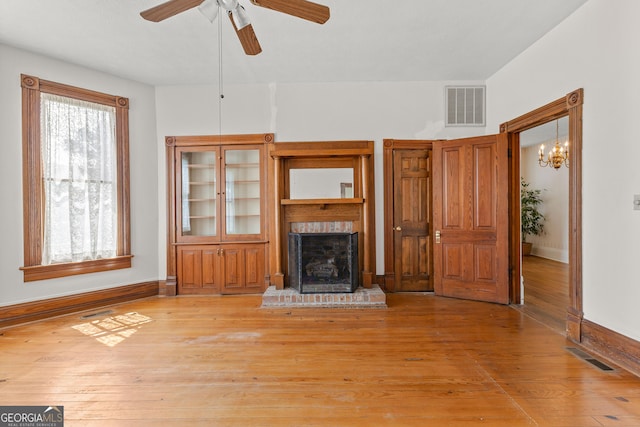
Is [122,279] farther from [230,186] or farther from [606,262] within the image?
[606,262]

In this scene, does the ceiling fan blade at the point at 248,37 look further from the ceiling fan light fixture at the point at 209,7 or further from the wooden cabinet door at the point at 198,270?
the wooden cabinet door at the point at 198,270

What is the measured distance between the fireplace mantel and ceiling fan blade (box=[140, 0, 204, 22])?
219cm

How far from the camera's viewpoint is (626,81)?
242cm

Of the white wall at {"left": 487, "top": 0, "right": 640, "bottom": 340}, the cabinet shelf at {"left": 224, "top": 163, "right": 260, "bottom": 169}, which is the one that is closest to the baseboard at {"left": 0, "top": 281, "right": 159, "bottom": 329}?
the cabinet shelf at {"left": 224, "top": 163, "right": 260, "bottom": 169}

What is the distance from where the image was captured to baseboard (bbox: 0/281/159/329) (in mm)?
3410

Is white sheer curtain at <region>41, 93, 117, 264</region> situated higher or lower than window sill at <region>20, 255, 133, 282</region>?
higher

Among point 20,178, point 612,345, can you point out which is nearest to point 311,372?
point 612,345

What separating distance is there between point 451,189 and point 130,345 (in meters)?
4.20

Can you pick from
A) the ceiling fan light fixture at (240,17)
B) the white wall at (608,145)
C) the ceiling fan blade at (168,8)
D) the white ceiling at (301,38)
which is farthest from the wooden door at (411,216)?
the ceiling fan blade at (168,8)

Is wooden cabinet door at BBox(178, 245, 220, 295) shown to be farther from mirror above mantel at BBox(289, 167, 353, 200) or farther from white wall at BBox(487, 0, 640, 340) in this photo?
white wall at BBox(487, 0, 640, 340)

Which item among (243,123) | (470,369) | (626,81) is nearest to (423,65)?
(626,81)

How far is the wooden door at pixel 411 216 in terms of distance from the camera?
4.52 meters

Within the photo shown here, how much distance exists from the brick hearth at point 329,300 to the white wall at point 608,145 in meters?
2.10

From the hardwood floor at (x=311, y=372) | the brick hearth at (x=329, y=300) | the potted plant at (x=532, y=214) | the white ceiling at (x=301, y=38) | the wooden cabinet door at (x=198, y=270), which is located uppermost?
the white ceiling at (x=301, y=38)
